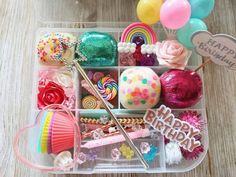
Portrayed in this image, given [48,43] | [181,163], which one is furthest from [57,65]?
[181,163]

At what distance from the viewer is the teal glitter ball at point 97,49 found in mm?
945

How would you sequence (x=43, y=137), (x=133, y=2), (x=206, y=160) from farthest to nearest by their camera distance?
1. (x=133, y=2)
2. (x=206, y=160)
3. (x=43, y=137)

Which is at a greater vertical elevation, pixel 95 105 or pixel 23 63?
pixel 23 63

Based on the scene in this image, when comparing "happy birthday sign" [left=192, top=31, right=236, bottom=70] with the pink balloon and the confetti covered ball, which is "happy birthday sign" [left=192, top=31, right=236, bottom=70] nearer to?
the pink balloon

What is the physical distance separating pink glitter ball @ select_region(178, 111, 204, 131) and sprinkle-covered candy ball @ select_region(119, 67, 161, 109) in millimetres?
80

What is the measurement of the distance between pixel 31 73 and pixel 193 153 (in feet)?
1.71

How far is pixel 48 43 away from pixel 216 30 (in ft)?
1.68

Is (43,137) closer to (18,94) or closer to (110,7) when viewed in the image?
(18,94)

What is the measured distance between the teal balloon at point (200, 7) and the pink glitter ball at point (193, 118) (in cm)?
25

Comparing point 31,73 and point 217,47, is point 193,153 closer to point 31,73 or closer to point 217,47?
point 217,47

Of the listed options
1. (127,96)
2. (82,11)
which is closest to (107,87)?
(127,96)

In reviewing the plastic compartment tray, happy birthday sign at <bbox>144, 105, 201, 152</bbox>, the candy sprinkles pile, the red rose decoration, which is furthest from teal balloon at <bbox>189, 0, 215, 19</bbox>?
the red rose decoration

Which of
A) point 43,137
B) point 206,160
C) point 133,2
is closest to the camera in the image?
point 43,137

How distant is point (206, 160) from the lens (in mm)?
1018
